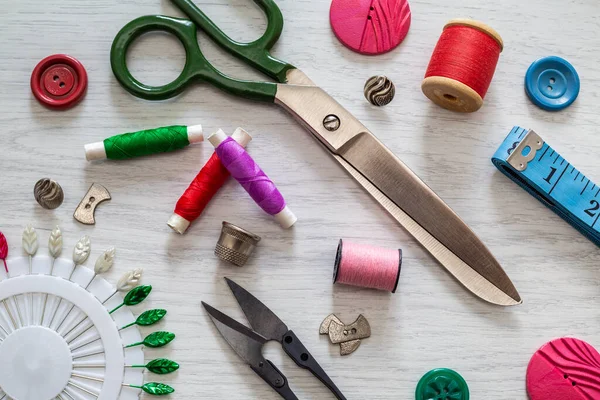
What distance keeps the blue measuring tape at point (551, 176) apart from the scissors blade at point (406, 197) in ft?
0.63

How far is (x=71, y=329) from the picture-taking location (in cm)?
149

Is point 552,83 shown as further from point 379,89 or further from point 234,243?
point 234,243

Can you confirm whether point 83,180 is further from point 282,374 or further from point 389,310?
point 389,310

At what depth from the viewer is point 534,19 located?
168 cm

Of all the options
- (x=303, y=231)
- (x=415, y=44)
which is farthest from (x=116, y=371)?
(x=415, y=44)

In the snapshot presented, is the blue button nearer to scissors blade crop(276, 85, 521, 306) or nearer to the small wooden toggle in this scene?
scissors blade crop(276, 85, 521, 306)

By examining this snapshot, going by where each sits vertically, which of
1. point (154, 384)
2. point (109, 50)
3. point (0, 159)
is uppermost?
point (109, 50)

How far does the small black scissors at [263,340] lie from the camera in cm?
147

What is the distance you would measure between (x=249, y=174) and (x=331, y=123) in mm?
227

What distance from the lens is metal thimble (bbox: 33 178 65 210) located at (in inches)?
59.4

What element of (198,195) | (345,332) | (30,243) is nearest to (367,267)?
(345,332)

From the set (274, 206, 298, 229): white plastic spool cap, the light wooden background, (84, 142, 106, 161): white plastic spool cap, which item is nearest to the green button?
the light wooden background

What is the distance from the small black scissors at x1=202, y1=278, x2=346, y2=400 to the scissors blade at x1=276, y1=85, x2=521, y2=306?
360 mm

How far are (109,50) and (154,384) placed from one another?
78cm
